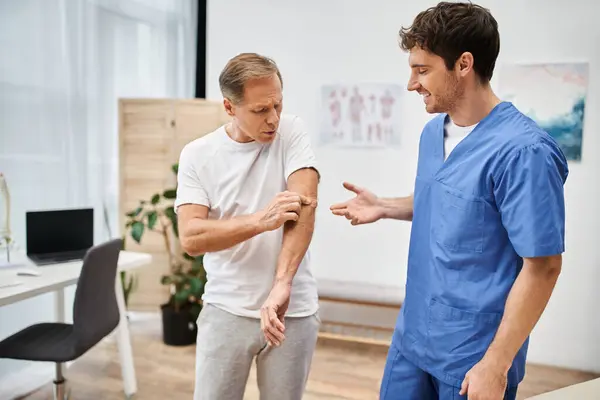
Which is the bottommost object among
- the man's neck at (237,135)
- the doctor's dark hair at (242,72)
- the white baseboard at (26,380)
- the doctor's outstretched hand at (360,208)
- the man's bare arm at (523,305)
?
the white baseboard at (26,380)

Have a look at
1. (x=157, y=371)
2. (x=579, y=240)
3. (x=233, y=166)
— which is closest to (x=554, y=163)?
(x=233, y=166)

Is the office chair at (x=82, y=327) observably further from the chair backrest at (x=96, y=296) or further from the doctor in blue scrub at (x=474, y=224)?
the doctor in blue scrub at (x=474, y=224)

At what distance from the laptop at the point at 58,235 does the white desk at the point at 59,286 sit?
4.4 inches

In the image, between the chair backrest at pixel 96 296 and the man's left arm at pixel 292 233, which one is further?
the chair backrest at pixel 96 296

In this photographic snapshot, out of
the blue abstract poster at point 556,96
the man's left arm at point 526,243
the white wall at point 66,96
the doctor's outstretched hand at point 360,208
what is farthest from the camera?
the blue abstract poster at point 556,96

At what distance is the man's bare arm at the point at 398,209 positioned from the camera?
5.54 feet

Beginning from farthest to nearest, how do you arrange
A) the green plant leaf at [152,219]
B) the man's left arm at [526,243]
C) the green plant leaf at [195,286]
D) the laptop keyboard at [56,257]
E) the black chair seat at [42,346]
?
the green plant leaf at [195,286] → the green plant leaf at [152,219] → the laptop keyboard at [56,257] → the black chair seat at [42,346] → the man's left arm at [526,243]

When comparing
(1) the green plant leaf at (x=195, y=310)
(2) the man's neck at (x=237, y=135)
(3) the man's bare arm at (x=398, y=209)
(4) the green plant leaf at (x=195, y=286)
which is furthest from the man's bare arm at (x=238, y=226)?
(1) the green plant leaf at (x=195, y=310)

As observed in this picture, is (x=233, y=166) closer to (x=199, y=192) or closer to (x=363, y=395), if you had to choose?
(x=199, y=192)

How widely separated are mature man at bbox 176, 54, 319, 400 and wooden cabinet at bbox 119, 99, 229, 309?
2613 mm

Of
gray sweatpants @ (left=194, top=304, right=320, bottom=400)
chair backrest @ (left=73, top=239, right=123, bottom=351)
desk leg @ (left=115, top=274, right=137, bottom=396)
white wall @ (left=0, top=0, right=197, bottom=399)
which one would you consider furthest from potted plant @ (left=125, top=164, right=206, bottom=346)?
gray sweatpants @ (left=194, top=304, right=320, bottom=400)

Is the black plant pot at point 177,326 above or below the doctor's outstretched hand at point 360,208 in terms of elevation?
below

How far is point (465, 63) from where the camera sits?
1.25m

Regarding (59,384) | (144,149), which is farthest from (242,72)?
(144,149)
